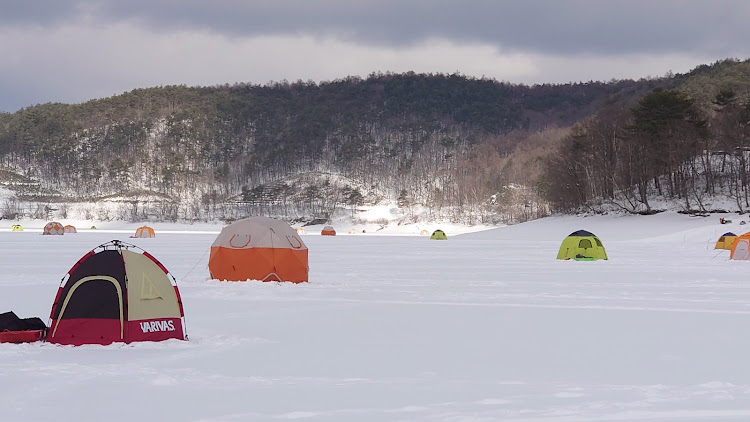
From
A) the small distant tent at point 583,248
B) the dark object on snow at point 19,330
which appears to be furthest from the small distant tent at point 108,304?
the small distant tent at point 583,248

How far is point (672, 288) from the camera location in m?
21.4

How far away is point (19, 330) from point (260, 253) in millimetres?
10472

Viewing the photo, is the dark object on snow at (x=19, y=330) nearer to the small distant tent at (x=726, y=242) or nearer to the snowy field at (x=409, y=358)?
the snowy field at (x=409, y=358)

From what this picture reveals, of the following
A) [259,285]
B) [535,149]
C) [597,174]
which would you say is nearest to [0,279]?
[259,285]

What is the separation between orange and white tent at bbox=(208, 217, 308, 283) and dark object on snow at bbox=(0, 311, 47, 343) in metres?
10.1

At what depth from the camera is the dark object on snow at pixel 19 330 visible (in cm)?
1127

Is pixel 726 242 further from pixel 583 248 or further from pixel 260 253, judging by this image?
pixel 260 253

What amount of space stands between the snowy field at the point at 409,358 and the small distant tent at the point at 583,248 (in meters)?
11.8

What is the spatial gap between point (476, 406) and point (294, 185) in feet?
566

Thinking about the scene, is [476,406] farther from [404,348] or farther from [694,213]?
[694,213]

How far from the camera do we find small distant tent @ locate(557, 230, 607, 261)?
34469 mm

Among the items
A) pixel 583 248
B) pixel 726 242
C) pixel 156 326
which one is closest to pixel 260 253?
pixel 156 326

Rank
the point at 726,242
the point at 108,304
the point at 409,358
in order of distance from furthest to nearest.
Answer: the point at 726,242
the point at 108,304
the point at 409,358

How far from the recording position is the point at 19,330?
11.4 m
